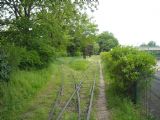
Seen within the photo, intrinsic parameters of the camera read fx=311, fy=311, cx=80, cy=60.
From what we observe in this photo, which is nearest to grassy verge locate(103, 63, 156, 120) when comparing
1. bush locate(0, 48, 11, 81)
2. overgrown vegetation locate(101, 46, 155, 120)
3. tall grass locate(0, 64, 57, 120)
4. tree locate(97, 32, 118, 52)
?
overgrown vegetation locate(101, 46, 155, 120)

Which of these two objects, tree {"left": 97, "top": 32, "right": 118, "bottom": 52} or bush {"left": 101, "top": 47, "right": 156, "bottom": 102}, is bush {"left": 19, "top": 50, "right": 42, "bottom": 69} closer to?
bush {"left": 101, "top": 47, "right": 156, "bottom": 102}

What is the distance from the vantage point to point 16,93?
Result: 14.9m

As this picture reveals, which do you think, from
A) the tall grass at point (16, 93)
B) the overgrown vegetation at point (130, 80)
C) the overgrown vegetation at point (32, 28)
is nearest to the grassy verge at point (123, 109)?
the overgrown vegetation at point (130, 80)

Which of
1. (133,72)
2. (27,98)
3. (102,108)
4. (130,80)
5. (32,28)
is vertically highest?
(32,28)

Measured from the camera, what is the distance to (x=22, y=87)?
16.5 m

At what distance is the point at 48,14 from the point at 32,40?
436 cm

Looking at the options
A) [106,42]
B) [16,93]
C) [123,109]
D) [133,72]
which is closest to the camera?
[123,109]

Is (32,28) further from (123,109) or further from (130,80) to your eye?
(123,109)

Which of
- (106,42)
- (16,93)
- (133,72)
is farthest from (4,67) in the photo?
(106,42)

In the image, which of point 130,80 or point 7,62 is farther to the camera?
point 7,62

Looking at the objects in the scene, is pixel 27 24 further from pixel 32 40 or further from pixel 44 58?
pixel 44 58

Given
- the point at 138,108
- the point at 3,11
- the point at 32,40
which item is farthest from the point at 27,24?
the point at 138,108

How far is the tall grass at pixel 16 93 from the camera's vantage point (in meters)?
12.2

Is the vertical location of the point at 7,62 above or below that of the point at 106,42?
below
